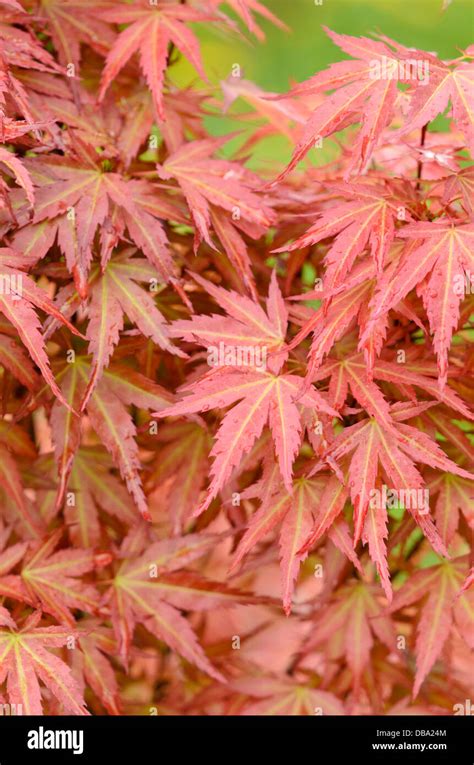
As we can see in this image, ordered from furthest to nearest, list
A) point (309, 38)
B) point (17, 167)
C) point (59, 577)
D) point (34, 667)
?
point (309, 38) < point (59, 577) < point (34, 667) < point (17, 167)

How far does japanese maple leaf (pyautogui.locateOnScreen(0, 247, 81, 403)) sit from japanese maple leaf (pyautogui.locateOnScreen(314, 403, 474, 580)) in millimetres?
298

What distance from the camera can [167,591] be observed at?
1065 millimetres

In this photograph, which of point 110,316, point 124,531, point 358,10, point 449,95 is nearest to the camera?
point 449,95

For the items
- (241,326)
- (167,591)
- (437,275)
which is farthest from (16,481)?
(437,275)

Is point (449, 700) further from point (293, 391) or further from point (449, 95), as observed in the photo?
point (449, 95)

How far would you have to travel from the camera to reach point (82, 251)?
2.92 feet

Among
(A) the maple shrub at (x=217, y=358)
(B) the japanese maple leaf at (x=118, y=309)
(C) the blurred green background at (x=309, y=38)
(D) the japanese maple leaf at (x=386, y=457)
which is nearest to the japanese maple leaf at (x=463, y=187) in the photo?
(A) the maple shrub at (x=217, y=358)

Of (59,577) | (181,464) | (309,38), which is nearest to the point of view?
(59,577)

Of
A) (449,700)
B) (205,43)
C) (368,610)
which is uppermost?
(205,43)

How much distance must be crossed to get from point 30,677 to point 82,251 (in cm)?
45

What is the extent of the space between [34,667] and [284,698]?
0.40m

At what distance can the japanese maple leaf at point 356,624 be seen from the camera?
1.14m

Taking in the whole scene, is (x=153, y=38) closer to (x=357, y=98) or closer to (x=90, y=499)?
(x=357, y=98)
